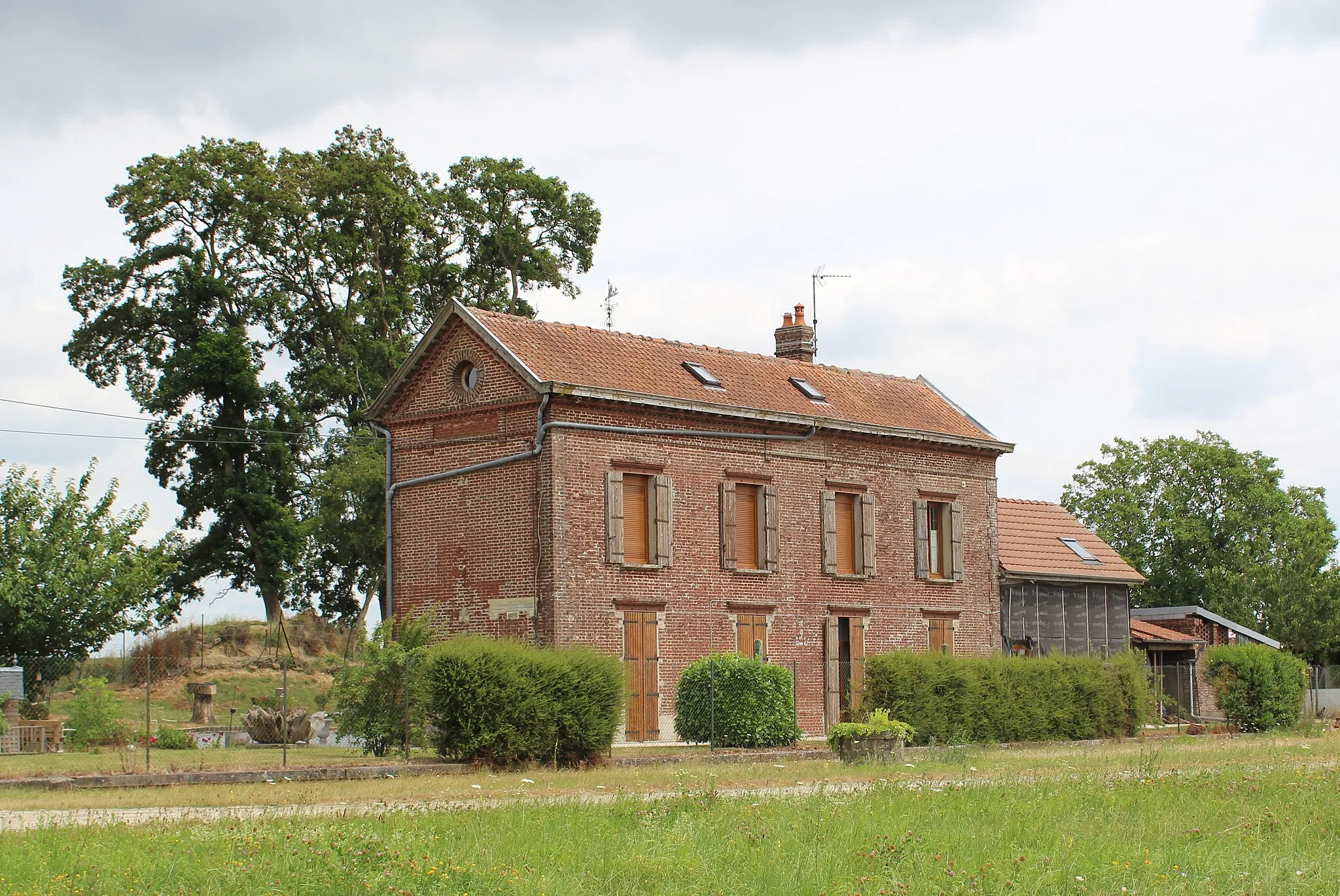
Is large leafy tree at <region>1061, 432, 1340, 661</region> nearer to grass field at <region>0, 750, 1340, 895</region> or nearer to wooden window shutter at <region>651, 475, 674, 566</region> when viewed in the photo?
wooden window shutter at <region>651, 475, 674, 566</region>

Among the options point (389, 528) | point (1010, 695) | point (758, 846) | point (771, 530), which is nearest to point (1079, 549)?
point (771, 530)

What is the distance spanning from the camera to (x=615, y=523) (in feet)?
93.2

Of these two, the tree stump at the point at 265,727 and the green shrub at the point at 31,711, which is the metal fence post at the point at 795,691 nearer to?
the tree stump at the point at 265,727

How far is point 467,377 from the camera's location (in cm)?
2977

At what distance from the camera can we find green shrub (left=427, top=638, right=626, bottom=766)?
21.4 metres

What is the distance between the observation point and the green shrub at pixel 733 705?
25.6m

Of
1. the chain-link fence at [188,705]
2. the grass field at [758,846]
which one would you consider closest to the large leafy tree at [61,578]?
the chain-link fence at [188,705]

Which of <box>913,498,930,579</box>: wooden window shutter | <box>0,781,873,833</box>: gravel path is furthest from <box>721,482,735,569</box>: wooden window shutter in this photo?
<box>0,781,873,833</box>: gravel path

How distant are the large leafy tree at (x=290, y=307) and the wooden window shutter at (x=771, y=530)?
15.2m

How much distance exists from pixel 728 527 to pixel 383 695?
947 cm

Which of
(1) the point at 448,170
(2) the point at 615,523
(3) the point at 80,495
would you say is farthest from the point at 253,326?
(2) the point at 615,523

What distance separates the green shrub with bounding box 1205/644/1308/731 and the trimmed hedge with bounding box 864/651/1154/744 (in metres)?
2.54

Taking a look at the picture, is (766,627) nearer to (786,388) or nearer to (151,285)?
(786,388)

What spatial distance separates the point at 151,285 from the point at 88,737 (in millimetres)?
21317
